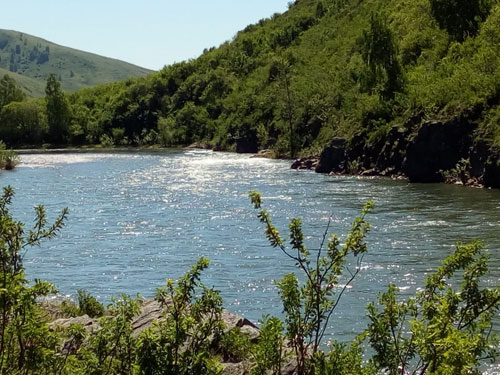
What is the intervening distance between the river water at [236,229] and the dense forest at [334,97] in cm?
597

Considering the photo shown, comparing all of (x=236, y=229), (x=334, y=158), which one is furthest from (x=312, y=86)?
(x=236, y=229)

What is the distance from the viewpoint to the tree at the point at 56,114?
15012 cm

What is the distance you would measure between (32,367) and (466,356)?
516 centimetres

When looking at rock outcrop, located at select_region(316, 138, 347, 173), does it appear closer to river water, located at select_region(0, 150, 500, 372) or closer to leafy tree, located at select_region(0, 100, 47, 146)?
river water, located at select_region(0, 150, 500, 372)

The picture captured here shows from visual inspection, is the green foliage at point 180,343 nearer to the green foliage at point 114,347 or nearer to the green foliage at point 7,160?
the green foliage at point 114,347

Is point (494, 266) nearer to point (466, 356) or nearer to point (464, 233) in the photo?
point (464, 233)

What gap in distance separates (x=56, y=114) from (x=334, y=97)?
285 feet

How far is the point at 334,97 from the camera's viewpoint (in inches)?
3435

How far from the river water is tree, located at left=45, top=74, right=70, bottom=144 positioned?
9027 cm

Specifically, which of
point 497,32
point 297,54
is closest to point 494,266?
point 497,32

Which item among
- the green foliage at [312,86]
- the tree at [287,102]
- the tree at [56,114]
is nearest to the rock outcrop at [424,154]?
the green foliage at [312,86]

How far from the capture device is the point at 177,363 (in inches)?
292

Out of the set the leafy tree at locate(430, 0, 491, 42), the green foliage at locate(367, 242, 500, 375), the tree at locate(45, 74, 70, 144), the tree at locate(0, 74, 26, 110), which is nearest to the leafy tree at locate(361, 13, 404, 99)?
the leafy tree at locate(430, 0, 491, 42)

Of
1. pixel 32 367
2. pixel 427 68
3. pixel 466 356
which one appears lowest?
pixel 32 367
